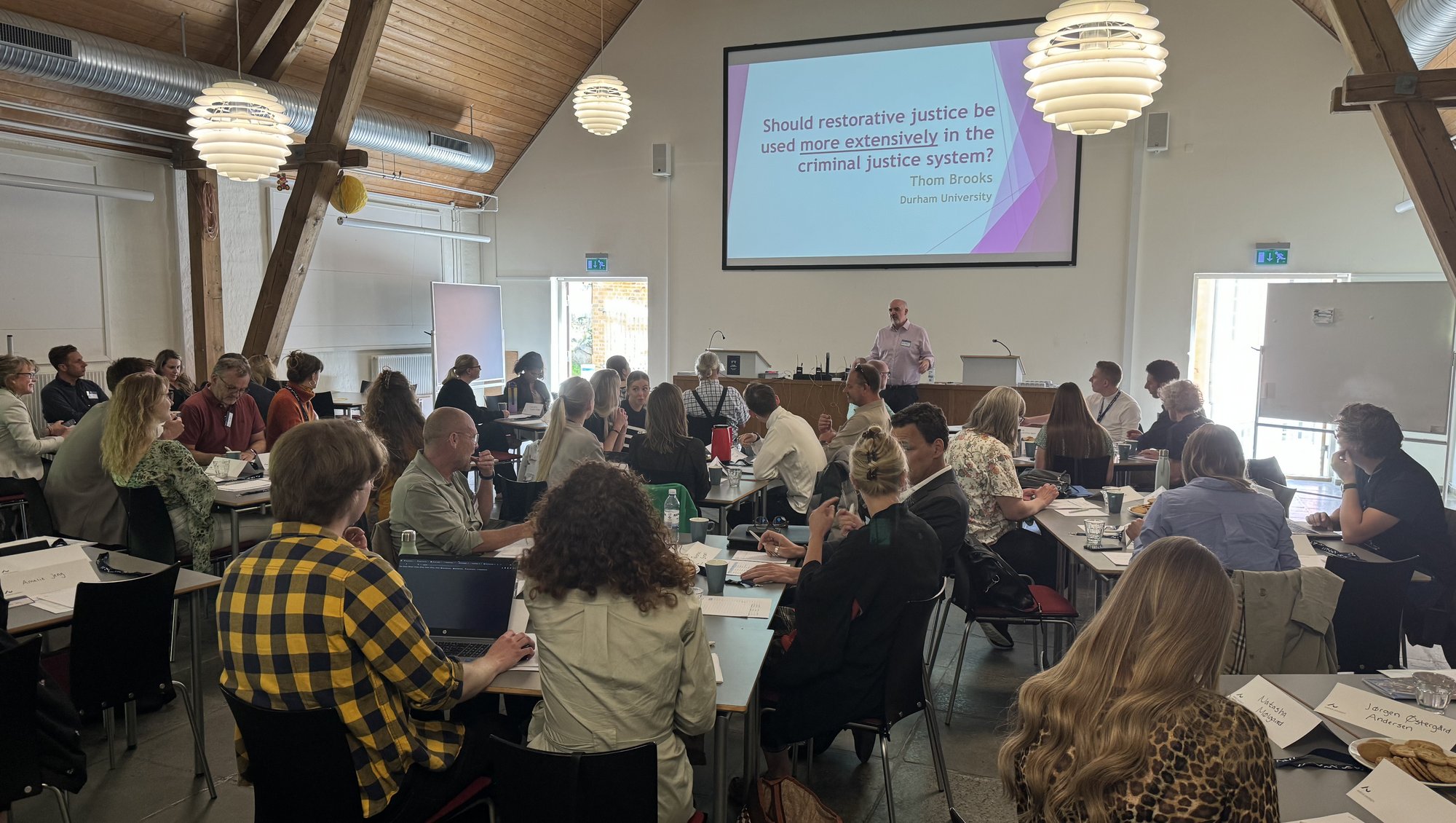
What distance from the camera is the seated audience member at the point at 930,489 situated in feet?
11.7

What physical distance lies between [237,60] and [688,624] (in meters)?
8.20

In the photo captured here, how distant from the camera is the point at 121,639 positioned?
3.00m

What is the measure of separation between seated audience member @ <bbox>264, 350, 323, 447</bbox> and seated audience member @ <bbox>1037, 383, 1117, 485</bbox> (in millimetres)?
4753

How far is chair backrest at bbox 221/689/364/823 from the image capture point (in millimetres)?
1945

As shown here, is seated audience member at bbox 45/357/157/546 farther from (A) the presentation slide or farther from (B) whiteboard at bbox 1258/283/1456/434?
(B) whiteboard at bbox 1258/283/1456/434

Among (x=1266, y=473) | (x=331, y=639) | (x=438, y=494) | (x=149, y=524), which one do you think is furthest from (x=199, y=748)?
(x=1266, y=473)

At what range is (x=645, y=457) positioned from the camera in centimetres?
491

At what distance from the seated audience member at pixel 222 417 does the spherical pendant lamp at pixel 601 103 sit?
13.3 ft

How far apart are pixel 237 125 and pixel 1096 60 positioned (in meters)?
5.39

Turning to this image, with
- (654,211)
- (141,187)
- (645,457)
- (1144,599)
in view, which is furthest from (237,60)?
(1144,599)

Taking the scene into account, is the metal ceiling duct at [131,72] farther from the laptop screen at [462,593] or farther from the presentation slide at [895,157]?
the laptop screen at [462,593]

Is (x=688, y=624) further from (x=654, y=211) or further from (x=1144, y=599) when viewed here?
(x=654, y=211)

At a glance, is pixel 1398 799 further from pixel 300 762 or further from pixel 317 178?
pixel 317 178

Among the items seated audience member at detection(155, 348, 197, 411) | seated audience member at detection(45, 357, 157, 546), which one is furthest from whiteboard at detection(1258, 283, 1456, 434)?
seated audience member at detection(155, 348, 197, 411)
